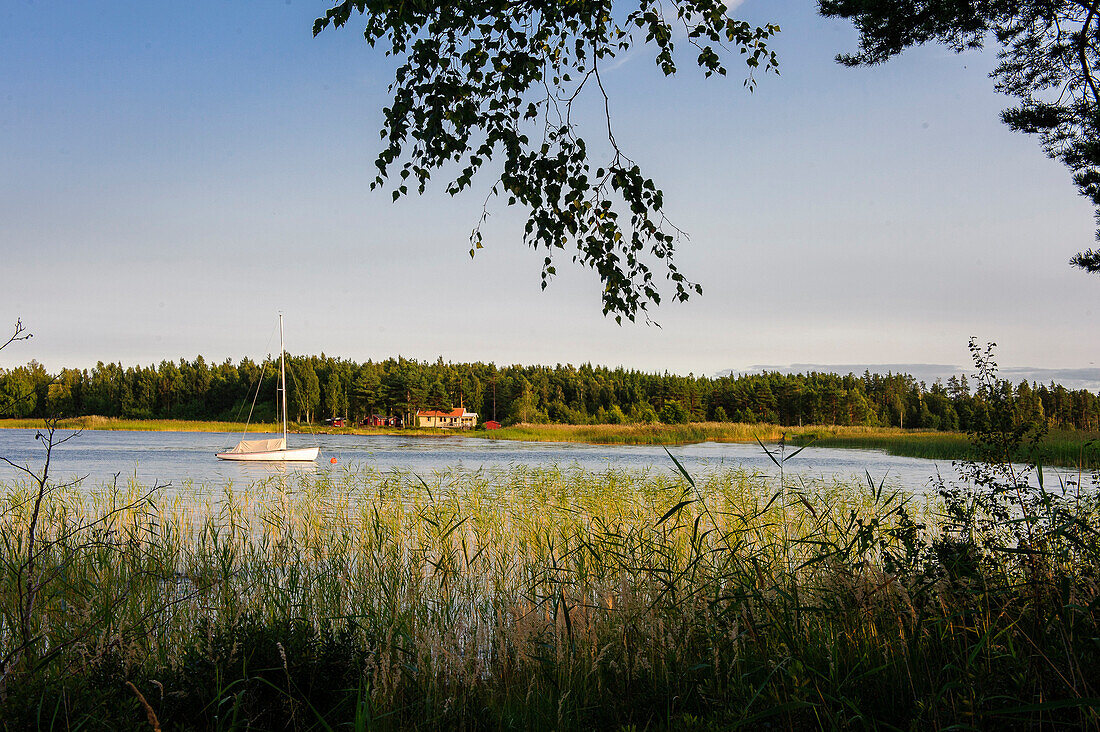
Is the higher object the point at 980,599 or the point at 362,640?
the point at 980,599

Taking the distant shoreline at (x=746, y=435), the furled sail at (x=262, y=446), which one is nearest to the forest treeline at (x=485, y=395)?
the distant shoreline at (x=746, y=435)

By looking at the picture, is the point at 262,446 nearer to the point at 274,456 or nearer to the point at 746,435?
the point at 274,456

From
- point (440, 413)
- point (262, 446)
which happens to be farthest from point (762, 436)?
point (440, 413)

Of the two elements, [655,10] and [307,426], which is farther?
[307,426]

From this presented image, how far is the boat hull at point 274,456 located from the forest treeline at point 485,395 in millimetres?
51608

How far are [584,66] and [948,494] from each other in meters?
4.00

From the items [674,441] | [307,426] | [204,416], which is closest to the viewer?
[674,441]

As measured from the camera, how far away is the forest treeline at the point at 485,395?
86.4 m

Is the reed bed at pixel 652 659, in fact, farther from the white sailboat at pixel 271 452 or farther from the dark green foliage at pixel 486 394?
the dark green foliage at pixel 486 394

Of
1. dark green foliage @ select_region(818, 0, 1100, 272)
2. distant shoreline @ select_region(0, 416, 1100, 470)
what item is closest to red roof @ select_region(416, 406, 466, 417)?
distant shoreline @ select_region(0, 416, 1100, 470)

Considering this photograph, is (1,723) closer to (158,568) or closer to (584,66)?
(158,568)

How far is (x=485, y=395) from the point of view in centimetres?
11281

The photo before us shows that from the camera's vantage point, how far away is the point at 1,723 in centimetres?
254

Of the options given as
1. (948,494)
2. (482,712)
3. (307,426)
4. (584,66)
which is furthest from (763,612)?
(307,426)
